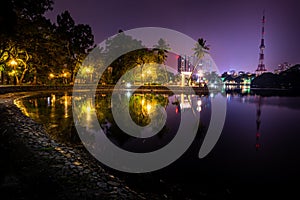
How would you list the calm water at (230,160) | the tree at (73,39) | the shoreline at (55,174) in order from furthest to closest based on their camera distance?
the tree at (73,39)
the calm water at (230,160)
the shoreline at (55,174)

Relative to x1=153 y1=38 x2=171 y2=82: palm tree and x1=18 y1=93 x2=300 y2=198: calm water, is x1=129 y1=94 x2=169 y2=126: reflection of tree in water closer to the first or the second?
x1=18 y1=93 x2=300 y2=198: calm water

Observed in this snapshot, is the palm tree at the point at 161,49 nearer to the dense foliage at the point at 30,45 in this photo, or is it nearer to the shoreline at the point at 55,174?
the dense foliage at the point at 30,45

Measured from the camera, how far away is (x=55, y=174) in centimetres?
465

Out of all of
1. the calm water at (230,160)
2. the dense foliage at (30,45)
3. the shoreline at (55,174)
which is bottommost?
the calm water at (230,160)

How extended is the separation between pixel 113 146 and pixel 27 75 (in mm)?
43107

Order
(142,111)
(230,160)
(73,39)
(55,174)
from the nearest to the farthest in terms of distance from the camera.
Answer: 1. (55,174)
2. (230,160)
3. (142,111)
4. (73,39)

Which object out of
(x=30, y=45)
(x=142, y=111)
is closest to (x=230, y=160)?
(x=142, y=111)

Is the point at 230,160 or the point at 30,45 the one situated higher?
the point at 30,45

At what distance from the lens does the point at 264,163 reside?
6988 millimetres

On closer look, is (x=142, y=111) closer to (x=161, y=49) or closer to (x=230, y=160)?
(x=230, y=160)

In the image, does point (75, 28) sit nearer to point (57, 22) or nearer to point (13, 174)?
point (57, 22)

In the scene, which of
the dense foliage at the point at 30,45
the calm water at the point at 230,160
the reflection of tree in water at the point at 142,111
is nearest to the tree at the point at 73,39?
the dense foliage at the point at 30,45

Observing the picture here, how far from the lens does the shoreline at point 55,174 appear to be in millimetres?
3939

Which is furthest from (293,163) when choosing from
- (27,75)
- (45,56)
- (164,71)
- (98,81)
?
(164,71)
